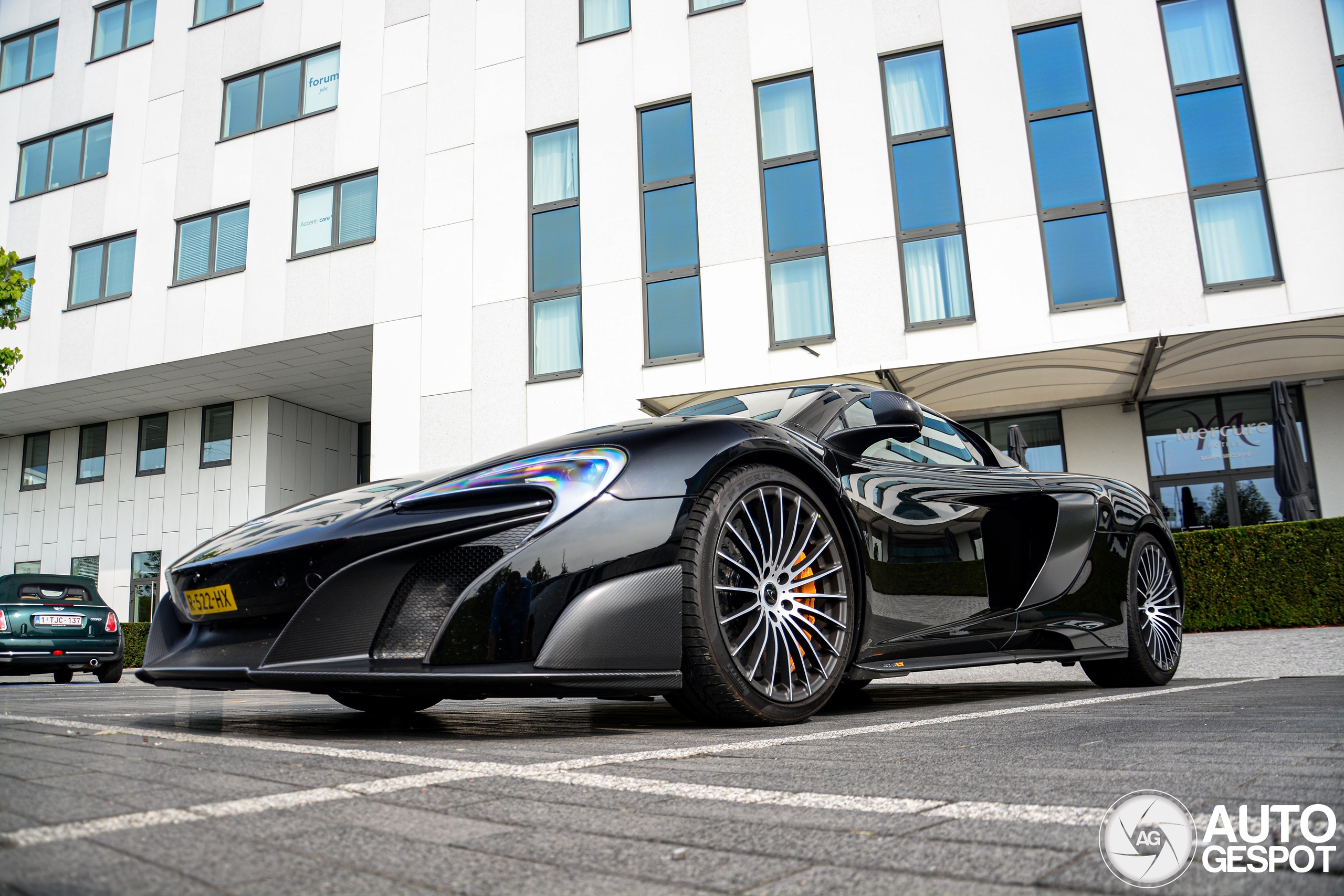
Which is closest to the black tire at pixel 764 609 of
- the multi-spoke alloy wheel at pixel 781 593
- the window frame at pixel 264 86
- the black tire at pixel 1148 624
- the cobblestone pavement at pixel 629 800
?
the multi-spoke alloy wheel at pixel 781 593

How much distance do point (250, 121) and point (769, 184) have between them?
1081 centimetres

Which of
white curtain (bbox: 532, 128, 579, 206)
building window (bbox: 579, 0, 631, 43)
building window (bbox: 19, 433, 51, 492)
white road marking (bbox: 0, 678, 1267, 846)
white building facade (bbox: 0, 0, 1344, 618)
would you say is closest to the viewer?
white road marking (bbox: 0, 678, 1267, 846)

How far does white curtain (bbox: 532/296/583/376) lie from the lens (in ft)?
45.1

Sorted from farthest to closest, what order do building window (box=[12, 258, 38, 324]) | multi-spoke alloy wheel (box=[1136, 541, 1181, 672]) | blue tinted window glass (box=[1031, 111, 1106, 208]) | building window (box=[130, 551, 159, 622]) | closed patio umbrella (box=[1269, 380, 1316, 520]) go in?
building window (box=[130, 551, 159, 622]), building window (box=[12, 258, 38, 324]), blue tinted window glass (box=[1031, 111, 1106, 208]), closed patio umbrella (box=[1269, 380, 1316, 520]), multi-spoke alloy wheel (box=[1136, 541, 1181, 672])

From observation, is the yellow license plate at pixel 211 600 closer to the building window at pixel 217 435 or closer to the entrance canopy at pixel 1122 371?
the entrance canopy at pixel 1122 371

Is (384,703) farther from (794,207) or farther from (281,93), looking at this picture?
(281,93)

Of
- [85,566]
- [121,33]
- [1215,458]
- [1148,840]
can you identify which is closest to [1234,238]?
[1215,458]

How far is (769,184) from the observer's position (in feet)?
43.2

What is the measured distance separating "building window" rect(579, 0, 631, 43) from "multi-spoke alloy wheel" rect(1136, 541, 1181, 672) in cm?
1264

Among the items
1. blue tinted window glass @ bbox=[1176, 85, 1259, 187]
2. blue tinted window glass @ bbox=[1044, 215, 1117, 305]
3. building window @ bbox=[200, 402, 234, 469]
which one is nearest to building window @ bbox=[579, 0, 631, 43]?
blue tinted window glass @ bbox=[1044, 215, 1117, 305]

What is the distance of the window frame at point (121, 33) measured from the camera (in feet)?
62.3

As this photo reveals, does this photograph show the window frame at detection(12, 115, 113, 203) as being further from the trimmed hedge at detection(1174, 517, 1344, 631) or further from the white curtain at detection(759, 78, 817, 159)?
the trimmed hedge at detection(1174, 517, 1344, 631)

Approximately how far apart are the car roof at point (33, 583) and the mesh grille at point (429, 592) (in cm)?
952

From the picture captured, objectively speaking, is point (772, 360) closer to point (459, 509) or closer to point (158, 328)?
point (459, 509)
